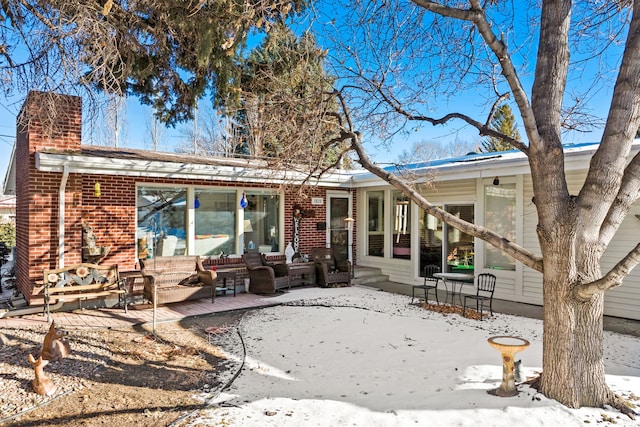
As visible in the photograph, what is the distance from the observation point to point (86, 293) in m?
7.65

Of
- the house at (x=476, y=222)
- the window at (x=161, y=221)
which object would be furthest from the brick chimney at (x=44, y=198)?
the house at (x=476, y=222)

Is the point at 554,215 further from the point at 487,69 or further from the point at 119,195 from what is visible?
the point at 119,195

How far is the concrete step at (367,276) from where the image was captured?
11659 millimetres

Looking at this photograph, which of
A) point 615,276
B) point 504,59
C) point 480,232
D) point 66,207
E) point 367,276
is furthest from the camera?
point 367,276

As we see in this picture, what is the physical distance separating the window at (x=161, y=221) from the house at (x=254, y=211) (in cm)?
2

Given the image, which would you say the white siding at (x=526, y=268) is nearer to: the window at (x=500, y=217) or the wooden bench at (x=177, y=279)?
the window at (x=500, y=217)

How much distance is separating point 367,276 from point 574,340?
26.7 feet

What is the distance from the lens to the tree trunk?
12.5 feet

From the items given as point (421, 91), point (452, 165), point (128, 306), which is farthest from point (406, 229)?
point (128, 306)

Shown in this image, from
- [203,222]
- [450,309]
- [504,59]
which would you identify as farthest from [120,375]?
[450,309]

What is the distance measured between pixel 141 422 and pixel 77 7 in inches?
178

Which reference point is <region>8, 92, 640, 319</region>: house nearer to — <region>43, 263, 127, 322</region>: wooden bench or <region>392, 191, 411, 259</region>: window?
<region>392, 191, 411, 259</region>: window

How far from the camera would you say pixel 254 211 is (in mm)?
10914

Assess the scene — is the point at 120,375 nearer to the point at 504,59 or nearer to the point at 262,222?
the point at 504,59
